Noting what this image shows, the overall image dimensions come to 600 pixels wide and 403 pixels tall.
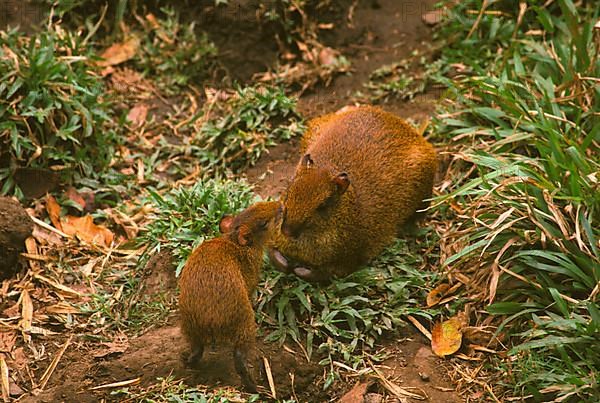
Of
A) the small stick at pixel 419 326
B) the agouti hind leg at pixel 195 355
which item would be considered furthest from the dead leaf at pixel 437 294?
the agouti hind leg at pixel 195 355

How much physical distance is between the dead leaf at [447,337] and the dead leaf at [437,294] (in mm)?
172

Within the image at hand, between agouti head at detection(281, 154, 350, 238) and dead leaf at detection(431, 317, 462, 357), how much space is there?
3.60 feet

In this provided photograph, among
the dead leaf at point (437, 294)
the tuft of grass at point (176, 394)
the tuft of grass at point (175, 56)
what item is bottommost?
the dead leaf at point (437, 294)

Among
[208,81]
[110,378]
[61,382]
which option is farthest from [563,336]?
[208,81]

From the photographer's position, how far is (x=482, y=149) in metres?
6.80

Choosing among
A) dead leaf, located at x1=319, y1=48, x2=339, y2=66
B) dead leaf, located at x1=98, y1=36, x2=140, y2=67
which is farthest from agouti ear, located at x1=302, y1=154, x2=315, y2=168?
dead leaf, located at x1=98, y1=36, x2=140, y2=67

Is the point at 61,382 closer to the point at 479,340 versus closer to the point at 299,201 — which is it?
the point at 299,201

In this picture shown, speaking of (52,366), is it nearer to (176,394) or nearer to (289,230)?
(176,394)

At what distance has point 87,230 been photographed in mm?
6848

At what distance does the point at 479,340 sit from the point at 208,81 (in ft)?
13.1

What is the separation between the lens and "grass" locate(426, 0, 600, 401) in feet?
17.7

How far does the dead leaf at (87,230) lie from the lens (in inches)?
266

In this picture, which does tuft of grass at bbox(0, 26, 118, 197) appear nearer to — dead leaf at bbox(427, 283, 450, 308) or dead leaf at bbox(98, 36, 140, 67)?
dead leaf at bbox(98, 36, 140, 67)

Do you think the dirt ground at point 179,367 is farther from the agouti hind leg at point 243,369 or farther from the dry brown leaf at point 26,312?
the dry brown leaf at point 26,312
